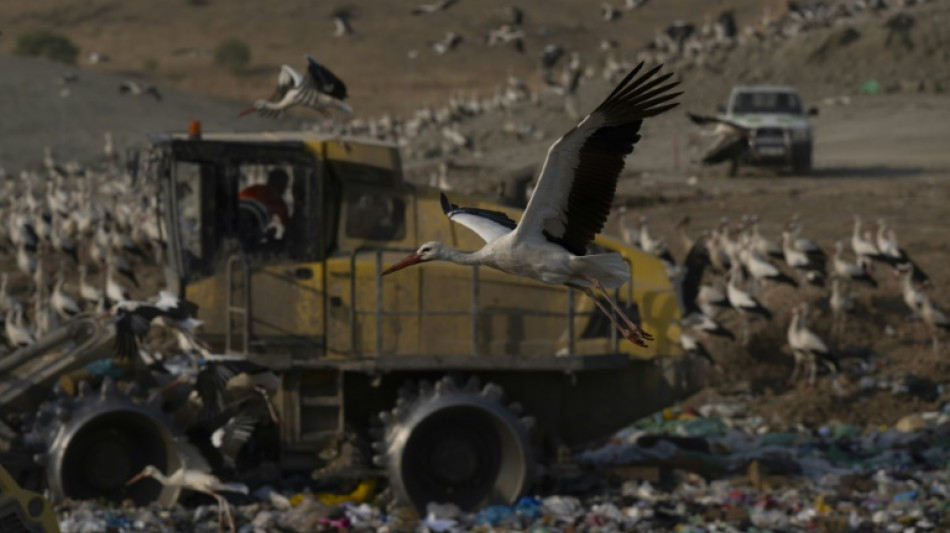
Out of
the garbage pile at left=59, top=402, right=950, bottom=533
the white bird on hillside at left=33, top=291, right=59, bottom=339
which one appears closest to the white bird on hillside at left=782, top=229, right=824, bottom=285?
the garbage pile at left=59, top=402, right=950, bottom=533

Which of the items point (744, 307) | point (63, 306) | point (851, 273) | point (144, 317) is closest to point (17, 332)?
point (63, 306)

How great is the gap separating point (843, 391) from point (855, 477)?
14.5 feet

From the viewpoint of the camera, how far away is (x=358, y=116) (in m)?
61.0

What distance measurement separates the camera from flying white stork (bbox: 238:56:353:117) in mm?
12521

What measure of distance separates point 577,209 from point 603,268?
1.10 feet

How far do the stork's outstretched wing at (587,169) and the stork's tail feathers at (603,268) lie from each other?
0.06m

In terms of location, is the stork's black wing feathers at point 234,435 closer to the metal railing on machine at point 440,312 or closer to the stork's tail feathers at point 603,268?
the metal railing on machine at point 440,312

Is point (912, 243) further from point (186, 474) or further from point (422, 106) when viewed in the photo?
point (422, 106)

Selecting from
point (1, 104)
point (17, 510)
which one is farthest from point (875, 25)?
point (17, 510)

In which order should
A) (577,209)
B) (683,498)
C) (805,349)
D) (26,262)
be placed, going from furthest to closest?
(26,262) < (805,349) < (683,498) < (577,209)

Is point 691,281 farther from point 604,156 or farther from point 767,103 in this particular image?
point 767,103

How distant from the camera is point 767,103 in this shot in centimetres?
3538

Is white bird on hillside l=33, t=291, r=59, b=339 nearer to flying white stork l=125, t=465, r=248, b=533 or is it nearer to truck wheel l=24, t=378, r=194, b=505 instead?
truck wheel l=24, t=378, r=194, b=505

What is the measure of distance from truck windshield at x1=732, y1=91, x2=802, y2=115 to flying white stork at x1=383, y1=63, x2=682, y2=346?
2744 centimetres
